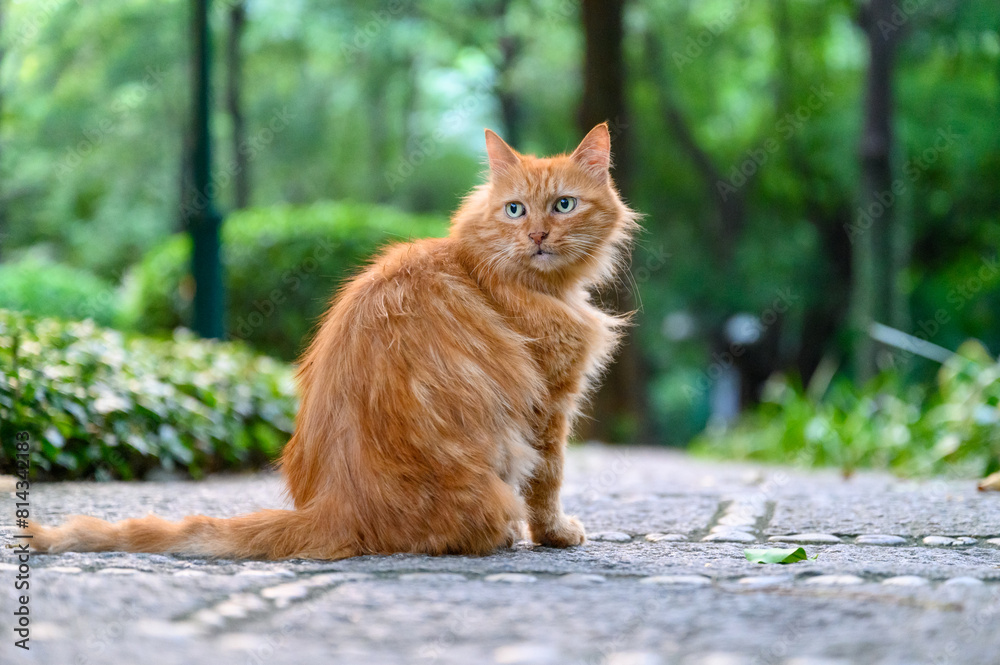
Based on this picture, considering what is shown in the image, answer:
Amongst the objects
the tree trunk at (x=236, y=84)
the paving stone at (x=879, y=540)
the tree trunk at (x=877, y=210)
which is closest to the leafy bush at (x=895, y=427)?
the tree trunk at (x=877, y=210)

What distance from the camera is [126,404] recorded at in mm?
4719

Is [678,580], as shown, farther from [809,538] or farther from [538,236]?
[538,236]

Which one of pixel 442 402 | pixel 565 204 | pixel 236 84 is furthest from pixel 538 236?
pixel 236 84

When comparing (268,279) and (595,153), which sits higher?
(595,153)

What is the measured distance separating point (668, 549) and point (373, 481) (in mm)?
1026

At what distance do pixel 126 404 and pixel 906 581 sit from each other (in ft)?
13.0

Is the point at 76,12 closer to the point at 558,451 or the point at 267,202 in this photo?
the point at 267,202

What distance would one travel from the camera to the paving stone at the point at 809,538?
3.06m

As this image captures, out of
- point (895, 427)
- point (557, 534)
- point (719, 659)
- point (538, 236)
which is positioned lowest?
point (895, 427)

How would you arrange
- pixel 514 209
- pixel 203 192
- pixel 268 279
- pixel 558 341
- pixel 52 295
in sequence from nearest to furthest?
pixel 558 341, pixel 514 209, pixel 203 192, pixel 52 295, pixel 268 279

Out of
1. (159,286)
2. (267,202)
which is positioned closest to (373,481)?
(159,286)

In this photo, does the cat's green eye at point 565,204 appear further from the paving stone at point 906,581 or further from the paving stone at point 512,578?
the paving stone at point 906,581

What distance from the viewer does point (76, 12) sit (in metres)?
11.6

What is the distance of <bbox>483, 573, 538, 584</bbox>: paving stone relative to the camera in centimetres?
226
